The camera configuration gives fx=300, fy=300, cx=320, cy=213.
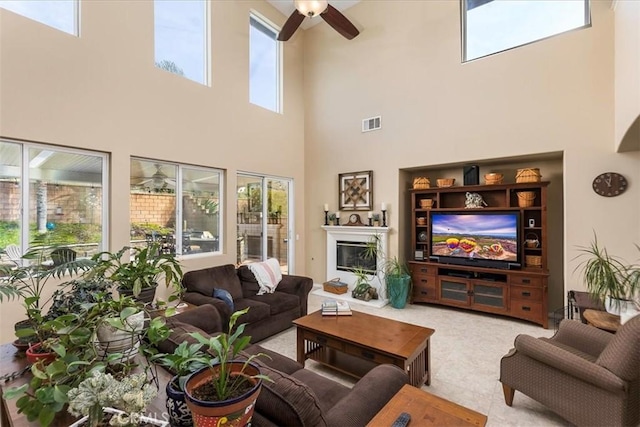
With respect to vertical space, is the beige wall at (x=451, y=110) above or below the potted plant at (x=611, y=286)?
above

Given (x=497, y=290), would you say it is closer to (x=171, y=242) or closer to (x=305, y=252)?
(x=305, y=252)

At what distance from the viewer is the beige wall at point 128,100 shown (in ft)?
9.68

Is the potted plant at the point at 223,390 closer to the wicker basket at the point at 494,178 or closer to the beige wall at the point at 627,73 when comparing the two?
the beige wall at the point at 627,73

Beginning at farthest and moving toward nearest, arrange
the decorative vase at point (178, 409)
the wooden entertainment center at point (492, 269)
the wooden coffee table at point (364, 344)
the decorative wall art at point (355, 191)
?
the decorative wall art at point (355, 191)
the wooden entertainment center at point (492, 269)
the wooden coffee table at point (364, 344)
the decorative vase at point (178, 409)

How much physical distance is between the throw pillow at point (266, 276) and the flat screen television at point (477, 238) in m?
2.54

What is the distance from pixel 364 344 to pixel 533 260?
321 centimetres

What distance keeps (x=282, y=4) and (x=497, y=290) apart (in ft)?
19.9

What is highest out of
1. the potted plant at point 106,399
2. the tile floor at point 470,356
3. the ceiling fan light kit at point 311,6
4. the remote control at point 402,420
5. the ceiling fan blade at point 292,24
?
the ceiling fan blade at point 292,24

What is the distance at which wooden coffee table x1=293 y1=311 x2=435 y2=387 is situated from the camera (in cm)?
236

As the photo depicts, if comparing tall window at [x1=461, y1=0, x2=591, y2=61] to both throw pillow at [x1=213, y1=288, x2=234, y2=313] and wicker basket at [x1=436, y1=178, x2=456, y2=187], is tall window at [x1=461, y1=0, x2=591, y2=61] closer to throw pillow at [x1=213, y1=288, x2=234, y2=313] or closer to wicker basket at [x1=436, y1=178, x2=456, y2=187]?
wicker basket at [x1=436, y1=178, x2=456, y2=187]

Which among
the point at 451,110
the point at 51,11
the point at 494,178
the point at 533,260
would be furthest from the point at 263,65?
the point at 533,260

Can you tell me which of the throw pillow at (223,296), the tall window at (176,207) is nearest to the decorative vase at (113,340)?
the throw pillow at (223,296)

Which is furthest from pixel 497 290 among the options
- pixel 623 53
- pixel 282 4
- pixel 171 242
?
pixel 282 4

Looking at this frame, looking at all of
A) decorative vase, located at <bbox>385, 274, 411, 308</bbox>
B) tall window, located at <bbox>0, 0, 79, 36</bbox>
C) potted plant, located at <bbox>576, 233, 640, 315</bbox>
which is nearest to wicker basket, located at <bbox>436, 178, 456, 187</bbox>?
decorative vase, located at <bbox>385, 274, 411, 308</bbox>
